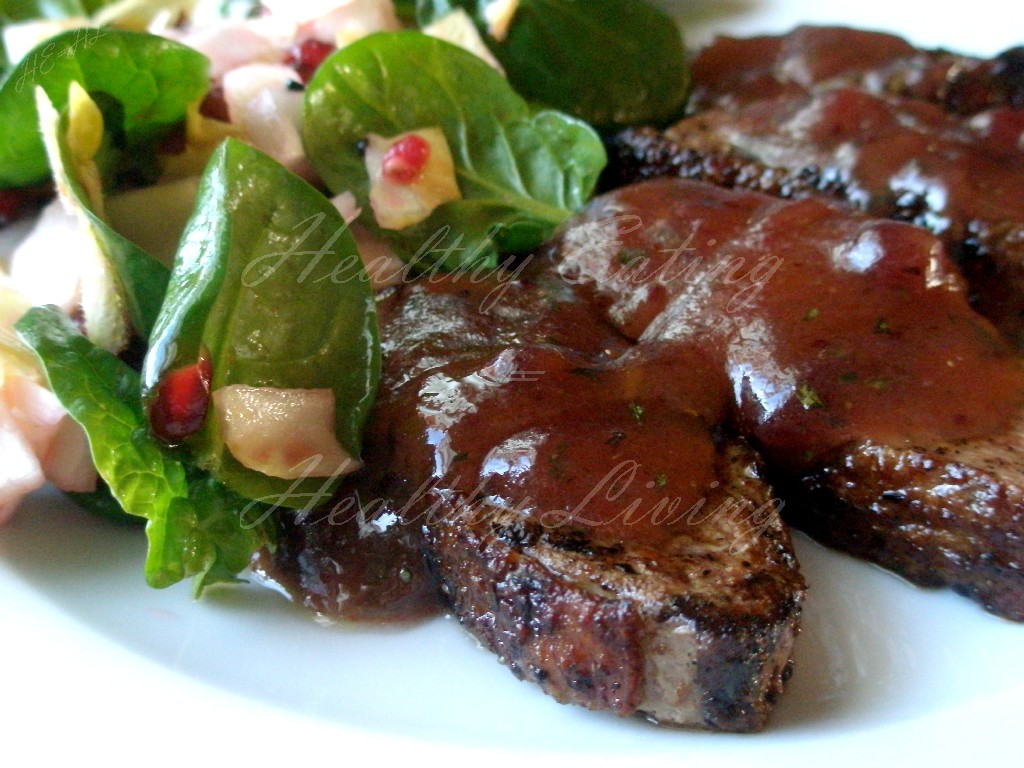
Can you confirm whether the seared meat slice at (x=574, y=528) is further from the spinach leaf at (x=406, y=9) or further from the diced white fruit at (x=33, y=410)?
the spinach leaf at (x=406, y=9)

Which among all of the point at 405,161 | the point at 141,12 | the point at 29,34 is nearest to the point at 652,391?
the point at 405,161

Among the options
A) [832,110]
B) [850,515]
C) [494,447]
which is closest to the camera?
[494,447]

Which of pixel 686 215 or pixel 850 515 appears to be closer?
pixel 850 515

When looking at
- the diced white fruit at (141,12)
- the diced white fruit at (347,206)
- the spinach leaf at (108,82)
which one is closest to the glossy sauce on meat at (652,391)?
the diced white fruit at (347,206)

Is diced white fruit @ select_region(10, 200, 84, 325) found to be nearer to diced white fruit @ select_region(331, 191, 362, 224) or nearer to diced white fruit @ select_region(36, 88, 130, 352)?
diced white fruit @ select_region(36, 88, 130, 352)

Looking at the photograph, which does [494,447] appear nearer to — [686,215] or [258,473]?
[258,473]

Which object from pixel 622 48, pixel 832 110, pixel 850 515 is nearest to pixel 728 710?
pixel 850 515

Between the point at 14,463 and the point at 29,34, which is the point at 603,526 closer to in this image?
the point at 14,463
